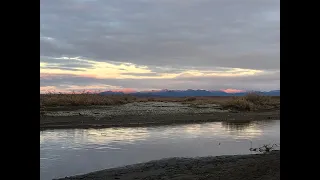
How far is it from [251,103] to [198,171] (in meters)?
33.0

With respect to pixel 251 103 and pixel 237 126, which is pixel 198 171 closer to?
pixel 237 126

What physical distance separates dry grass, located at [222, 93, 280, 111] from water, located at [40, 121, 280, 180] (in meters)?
20.7

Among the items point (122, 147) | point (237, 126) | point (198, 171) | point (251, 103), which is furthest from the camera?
point (251, 103)

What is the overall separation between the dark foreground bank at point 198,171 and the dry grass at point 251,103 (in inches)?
1167

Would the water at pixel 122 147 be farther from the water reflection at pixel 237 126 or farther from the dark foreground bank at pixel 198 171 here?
the water reflection at pixel 237 126

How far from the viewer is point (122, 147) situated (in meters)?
13.7

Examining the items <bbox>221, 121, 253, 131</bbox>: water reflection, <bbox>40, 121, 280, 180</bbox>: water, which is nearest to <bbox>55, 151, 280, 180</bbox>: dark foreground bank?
<bbox>40, 121, 280, 180</bbox>: water

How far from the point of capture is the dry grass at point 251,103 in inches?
1548

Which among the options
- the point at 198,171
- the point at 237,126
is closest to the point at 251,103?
the point at 237,126
